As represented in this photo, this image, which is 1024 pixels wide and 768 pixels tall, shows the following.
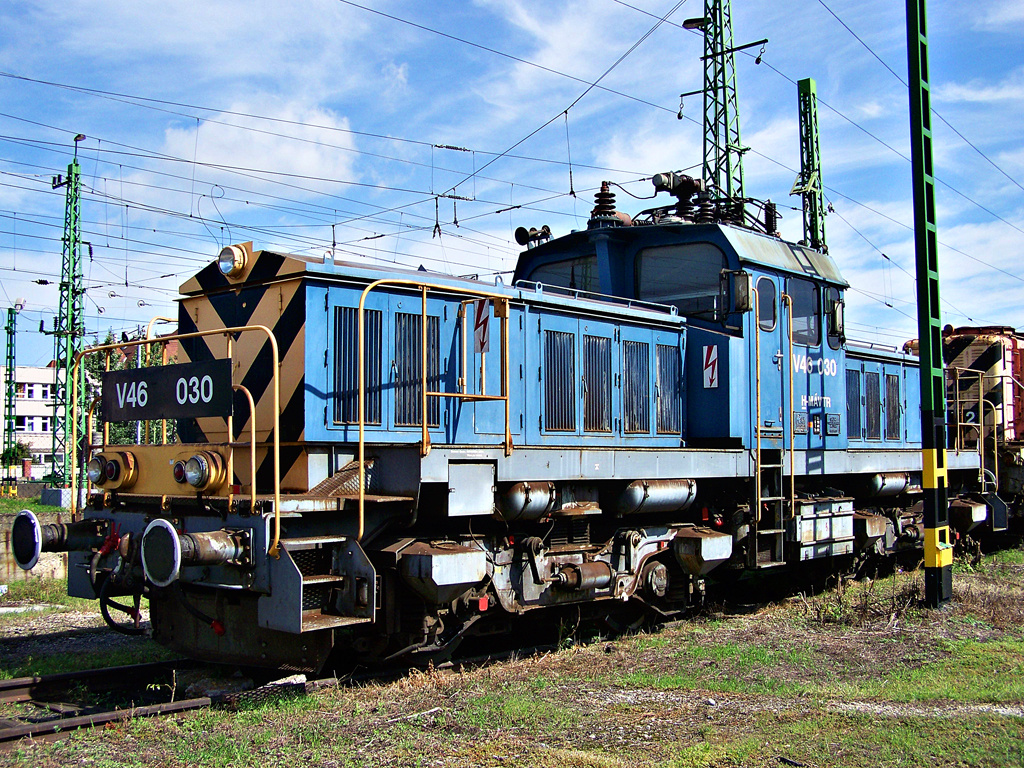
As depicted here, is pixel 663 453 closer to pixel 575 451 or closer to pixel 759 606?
pixel 575 451

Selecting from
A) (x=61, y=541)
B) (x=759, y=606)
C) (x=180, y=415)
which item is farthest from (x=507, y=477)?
(x=759, y=606)

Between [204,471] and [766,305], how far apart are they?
616 centimetres

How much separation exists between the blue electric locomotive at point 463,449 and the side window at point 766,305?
3cm

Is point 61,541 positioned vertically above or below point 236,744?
above

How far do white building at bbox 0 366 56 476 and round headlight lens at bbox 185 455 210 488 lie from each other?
201 ft

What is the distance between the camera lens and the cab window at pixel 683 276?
9.33 meters

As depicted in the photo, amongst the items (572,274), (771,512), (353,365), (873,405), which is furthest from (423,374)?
(873,405)

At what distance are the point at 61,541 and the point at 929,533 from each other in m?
8.24

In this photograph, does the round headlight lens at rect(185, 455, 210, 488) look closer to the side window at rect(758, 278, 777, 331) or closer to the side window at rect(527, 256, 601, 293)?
the side window at rect(527, 256, 601, 293)

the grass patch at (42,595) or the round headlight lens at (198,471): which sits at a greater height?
the round headlight lens at (198,471)

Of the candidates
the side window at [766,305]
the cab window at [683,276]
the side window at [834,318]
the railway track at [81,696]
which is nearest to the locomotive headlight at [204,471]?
the railway track at [81,696]

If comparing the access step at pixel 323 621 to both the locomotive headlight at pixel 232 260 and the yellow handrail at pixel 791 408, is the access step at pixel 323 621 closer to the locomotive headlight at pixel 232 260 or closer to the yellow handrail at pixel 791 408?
the locomotive headlight at pixel 232 260

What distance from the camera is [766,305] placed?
9.66 meters

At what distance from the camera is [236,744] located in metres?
5.04
